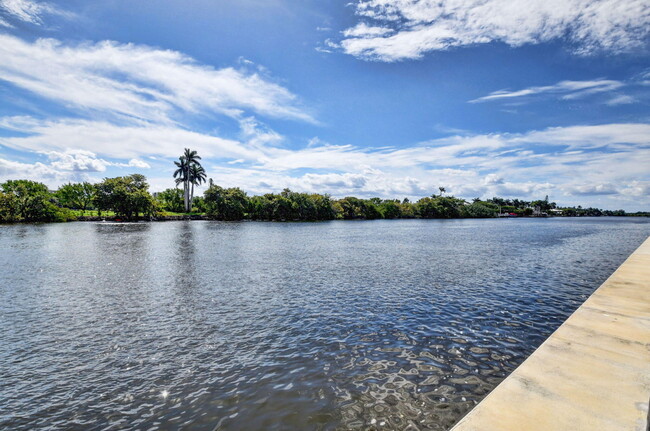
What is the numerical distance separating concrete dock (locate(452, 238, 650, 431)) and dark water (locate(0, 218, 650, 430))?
1746mm

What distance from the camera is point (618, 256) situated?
33312 mm

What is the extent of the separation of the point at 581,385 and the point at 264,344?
9087mm

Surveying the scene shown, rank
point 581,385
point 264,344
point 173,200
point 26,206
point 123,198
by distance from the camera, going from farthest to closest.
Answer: point 173,200
point 123,198
point 26,206
point 264,344
point 581,385

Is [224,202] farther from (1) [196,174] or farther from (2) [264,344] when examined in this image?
(2) [264,344]

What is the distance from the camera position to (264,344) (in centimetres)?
1147

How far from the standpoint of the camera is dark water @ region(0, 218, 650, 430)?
770cm

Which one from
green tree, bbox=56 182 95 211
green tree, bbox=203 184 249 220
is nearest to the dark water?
green tree, bbox=203 184 249 220

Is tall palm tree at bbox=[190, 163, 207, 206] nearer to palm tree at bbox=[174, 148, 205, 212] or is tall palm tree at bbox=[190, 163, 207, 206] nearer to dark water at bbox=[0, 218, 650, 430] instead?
palm tree at bbox=[174, 148, 205, 212]

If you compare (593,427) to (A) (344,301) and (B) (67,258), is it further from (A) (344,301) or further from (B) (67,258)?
(B) (67,258)

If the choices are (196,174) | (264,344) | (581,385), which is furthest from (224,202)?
(581,385)

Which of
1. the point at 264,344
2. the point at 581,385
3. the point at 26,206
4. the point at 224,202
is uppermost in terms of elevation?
the point at 224,202

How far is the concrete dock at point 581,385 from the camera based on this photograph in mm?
Result: 5211

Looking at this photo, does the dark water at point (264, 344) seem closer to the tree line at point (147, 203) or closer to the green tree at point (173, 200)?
the tree line at point (147, 203)

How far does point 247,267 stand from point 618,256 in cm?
3835
